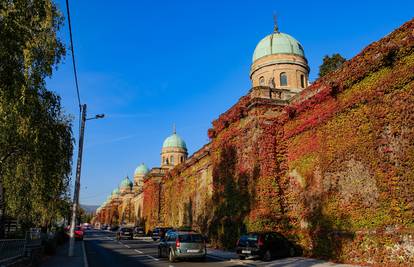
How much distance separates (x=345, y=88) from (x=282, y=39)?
23.1 m

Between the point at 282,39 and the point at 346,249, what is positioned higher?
the point at 282,39

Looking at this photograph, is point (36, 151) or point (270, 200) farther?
point (270, 200)

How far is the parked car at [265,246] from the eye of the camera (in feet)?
61.1

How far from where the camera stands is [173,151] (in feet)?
252

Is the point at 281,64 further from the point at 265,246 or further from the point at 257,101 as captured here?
the point at 265,246

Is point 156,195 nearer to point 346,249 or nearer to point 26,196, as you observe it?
point 26,196

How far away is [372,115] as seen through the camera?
1661 centimetres

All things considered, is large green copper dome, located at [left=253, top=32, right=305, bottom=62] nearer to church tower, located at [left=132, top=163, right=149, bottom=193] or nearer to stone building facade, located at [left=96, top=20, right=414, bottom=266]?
stone building facade, located at [left=96, top=20, right=414, bottom=266]

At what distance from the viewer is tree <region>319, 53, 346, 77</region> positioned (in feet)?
152

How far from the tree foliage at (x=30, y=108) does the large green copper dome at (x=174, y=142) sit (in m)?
56.3

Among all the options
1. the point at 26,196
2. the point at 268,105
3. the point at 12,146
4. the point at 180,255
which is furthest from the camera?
the point at 268,105

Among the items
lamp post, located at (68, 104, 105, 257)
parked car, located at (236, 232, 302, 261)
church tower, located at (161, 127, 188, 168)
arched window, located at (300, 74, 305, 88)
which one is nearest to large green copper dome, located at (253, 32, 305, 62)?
arched window, located at (300, 74, 305, 88)

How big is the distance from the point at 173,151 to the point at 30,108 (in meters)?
64.2

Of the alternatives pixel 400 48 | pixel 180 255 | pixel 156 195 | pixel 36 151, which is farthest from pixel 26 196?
pixel 156 195
